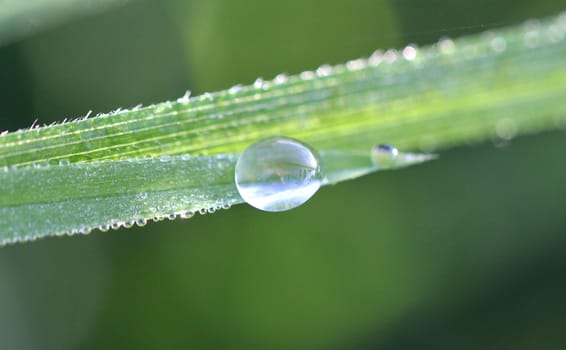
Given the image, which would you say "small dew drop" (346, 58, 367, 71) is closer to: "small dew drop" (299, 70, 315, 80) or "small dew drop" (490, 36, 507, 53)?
"small dew drop" (299, 70, 315, 80)

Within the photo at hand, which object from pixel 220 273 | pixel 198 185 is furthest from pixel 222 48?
pixel 198 185

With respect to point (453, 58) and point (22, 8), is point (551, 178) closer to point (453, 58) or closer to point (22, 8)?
point (453, 58)

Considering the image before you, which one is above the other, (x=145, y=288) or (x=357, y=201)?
(x=357, y=201)

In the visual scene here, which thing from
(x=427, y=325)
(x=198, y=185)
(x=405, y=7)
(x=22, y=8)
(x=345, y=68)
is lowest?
(x=198, y=185)

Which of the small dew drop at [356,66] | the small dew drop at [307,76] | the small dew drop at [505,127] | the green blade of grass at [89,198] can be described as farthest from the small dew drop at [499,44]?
the green blade of grass at [89,198]

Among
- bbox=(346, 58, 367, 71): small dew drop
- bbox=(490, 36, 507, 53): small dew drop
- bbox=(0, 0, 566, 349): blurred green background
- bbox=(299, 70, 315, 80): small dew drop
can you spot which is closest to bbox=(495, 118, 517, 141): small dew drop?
bbox=(490, 36, 507, 53): small dew drop
